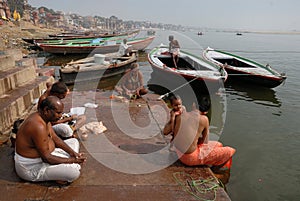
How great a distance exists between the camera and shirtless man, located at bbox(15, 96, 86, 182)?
2.78 meters

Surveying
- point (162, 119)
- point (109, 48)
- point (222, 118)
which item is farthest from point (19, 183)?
point (109, 48)

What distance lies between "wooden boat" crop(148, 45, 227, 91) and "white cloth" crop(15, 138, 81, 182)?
7.55 m

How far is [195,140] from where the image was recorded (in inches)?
145

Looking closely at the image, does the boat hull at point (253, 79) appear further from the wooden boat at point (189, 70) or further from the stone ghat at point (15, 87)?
the stone ghat at point (15, 87)

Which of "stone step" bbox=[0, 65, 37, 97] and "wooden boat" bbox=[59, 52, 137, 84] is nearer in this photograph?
"stone step" bbox=[0, 65, 37, 97]

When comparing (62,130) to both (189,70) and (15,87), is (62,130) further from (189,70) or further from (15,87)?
(189,70)

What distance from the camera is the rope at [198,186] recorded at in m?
3.23

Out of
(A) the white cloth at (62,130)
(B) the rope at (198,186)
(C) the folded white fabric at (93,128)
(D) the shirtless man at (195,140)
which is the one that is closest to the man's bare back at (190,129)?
(D) the shirtless man at (195,140)

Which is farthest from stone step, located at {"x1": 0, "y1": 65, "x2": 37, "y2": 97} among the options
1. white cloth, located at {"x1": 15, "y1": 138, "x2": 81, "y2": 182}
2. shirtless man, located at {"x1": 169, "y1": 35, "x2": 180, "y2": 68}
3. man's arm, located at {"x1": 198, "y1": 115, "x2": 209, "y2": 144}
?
shirtless man, located at {"x1": 169, "y1": 35, "x2": 180, "y2": 68}

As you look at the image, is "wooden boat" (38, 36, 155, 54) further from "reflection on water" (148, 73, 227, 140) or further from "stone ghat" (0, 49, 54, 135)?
"stone ghat" (0, 49, 54, 135)

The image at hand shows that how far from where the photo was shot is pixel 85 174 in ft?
11.5

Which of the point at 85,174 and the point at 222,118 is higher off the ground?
the point at 85,174

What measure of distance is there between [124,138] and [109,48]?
21.3 m

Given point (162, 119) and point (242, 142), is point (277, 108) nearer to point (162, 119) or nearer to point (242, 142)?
point (242, 142)
